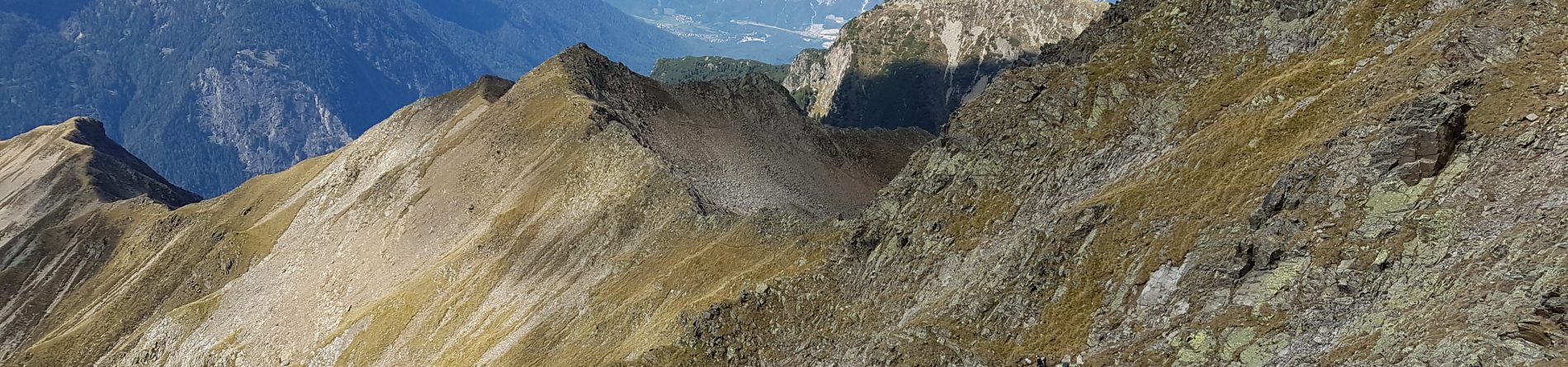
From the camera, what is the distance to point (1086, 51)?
124 feet

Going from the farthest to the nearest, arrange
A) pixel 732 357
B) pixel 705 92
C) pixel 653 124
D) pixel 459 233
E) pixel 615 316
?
pixel 705 92
pixel 653 124
pixel 459 233
pixel 615 316
pixel 732 357

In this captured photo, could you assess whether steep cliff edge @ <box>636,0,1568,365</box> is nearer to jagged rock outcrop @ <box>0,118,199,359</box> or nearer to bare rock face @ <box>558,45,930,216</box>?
bare rock face @ <box>558,45,930,216</box>

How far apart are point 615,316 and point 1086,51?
29.1 meters

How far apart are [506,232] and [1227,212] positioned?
59.1 m

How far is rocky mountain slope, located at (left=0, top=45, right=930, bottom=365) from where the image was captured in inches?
2121

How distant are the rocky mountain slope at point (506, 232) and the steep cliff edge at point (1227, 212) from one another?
977 centimetres

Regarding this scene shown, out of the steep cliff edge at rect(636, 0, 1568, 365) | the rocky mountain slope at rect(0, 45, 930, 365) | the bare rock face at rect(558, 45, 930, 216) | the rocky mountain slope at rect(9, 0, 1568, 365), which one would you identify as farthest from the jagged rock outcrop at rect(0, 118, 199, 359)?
the steep cliff edge at rect(636, 0, 1568, 365)

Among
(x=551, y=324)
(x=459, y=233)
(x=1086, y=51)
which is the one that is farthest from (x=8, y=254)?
(x=1086, y=51)

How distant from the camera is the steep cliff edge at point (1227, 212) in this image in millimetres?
18719

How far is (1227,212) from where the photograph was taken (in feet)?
79.0

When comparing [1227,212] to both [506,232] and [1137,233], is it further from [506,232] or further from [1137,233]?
[506,232]

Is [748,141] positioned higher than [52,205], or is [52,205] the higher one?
[52,205]

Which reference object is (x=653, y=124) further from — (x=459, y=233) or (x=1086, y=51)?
(x=1086, y=51)

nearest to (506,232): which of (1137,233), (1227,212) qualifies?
(1137,233)
